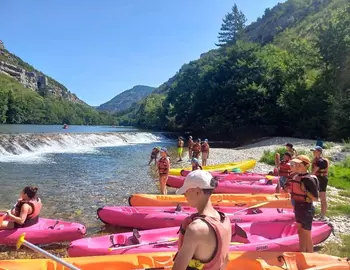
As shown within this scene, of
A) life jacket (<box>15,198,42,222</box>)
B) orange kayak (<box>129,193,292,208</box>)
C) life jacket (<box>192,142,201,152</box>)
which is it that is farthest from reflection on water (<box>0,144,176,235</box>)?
life jacket (<box>192,142,201,152</box>)

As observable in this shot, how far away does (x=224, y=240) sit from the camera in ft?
8.30

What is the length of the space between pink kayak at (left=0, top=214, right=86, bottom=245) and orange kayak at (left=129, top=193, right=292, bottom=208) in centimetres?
243

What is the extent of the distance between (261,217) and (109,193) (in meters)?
6.71

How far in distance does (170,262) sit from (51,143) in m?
27.6

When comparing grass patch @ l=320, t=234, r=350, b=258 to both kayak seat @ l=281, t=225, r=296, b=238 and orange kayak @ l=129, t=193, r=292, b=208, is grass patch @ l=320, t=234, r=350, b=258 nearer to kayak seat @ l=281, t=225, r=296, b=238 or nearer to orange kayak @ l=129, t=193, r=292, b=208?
kayak seat @ l=281, t=225, r=296, b=238

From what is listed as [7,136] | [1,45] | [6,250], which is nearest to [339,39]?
[7,136]

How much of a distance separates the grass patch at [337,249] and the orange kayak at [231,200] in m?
2.20

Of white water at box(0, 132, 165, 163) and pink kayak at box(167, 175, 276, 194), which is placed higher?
white water at box(0, 132, 165, 163)

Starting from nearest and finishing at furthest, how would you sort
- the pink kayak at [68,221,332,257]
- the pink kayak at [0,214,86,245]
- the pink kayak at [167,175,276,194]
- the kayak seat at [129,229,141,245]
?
the pink kayak at [68,221,332,257]
the kayak seat at [129,229,141,245]
the pink kayak at [0,214,86,245]
the pink kayak at [167,175,276,194]

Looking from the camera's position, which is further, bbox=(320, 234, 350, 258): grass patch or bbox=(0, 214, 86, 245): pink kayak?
bbox=(0, 214, 86, 245): pink kayak

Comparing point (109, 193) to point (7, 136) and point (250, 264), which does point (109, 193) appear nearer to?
point (250, 264)

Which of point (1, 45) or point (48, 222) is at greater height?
point (1, 45)

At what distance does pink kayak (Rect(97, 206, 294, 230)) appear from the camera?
7637 millimetres

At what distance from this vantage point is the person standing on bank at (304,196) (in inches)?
214
